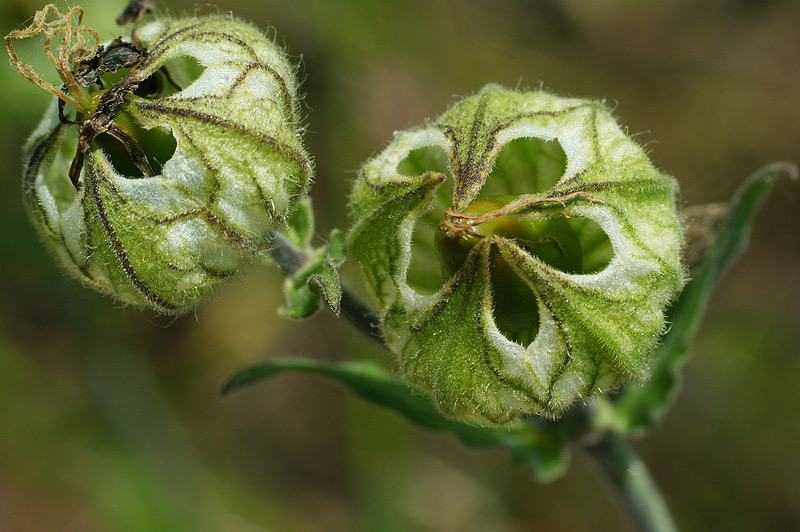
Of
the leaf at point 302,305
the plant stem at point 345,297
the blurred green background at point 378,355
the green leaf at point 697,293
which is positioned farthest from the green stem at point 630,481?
the blurred green background at point 378,355

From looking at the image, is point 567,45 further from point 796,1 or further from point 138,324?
point 138,324

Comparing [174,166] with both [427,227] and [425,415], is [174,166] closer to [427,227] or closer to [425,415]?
[427,227]

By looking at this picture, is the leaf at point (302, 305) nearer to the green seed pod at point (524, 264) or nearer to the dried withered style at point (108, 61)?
the green seed pod at point (524, 264)

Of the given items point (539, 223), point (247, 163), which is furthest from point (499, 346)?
point (247, 163)

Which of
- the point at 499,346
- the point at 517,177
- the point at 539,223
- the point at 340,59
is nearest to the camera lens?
the point at 499,346

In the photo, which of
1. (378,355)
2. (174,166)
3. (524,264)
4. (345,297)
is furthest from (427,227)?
(378,355)
